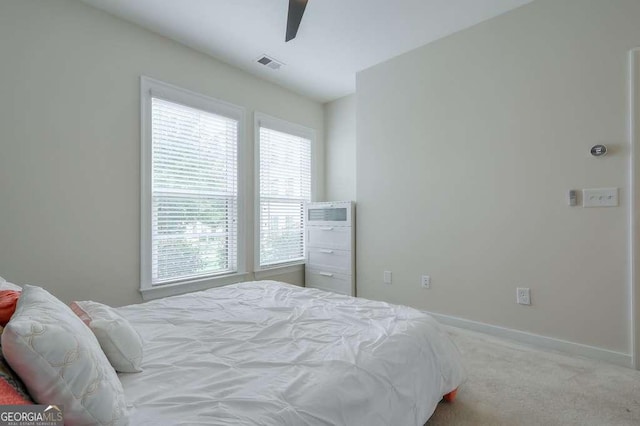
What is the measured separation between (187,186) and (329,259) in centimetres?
188

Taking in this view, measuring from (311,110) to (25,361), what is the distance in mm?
4134

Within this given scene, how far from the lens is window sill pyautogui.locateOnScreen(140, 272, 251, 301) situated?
2727 mm

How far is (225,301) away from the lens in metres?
1.88

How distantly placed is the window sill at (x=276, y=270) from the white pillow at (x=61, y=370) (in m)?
2.82

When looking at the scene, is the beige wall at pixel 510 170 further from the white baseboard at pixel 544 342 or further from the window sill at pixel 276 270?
the window sill at pixel 276 270

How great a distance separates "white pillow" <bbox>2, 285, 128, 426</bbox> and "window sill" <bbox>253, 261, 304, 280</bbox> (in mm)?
2820

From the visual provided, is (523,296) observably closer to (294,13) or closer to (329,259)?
(329,259)

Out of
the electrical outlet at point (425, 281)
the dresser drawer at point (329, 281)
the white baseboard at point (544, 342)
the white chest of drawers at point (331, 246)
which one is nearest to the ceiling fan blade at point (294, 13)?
the white chest of drawers at point (331, 246)

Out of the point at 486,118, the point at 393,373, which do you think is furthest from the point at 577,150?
the point at 393,373

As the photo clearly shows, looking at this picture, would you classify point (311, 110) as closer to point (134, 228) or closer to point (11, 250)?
point (134, 228)

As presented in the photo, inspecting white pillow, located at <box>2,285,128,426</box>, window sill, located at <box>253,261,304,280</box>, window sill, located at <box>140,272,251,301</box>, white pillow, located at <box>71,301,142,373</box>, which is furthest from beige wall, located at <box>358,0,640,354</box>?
white pillow, located at <box>2,285,128,426</box>

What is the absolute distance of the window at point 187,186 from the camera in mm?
2744

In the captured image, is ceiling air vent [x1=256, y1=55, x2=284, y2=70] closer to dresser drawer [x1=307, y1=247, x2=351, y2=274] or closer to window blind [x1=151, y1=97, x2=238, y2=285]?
window blind [x1=151, y1=97, x2=238, y2=285]

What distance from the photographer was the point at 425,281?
10.2 feet
